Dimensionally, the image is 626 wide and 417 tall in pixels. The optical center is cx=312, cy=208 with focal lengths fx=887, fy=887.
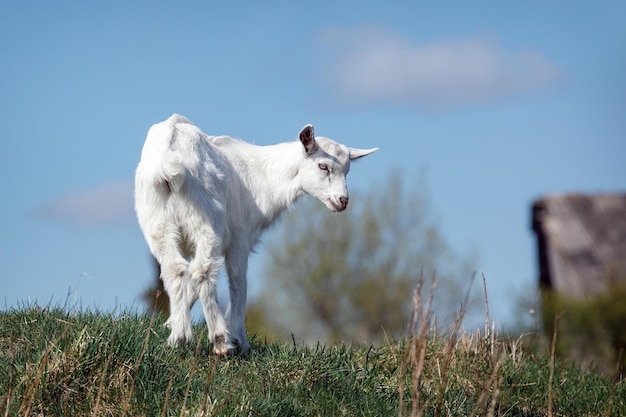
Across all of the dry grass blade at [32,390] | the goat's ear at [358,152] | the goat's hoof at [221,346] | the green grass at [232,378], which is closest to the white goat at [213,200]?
the goat's hoof at [221,346]

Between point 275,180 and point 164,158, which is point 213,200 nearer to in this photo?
point 164,158

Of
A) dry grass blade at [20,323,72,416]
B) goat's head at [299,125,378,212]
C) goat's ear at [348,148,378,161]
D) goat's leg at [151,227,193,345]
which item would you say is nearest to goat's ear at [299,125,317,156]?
goat's head at [299,125,378,212]

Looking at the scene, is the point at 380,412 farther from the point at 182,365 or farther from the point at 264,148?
the point at 264,148

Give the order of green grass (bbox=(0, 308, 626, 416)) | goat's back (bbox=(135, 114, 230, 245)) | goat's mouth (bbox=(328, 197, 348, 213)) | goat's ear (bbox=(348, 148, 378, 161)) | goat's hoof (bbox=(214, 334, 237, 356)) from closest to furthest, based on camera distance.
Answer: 1. green grass (bbox=(0, 308, 626, 416))
2. goat's hoof (bbox=(214, 334, 237, 356))
3. goat's back (bbox=(135, 114, 230, 245))
4. goat's mouth (bbox=(328, 197, 348, 213))
5. goat's ear (bbox=(348, 148, 378, 161))

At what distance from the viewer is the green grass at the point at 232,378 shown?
19.6 ft

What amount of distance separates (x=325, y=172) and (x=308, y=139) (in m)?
0.36

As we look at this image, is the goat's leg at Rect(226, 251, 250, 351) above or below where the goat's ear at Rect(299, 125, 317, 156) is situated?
below

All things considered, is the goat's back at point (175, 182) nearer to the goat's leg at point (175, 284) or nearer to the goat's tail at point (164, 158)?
the goat's tail at point (164, 158)

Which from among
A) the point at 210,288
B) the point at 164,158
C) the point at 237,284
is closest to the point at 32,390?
the point at 210,288

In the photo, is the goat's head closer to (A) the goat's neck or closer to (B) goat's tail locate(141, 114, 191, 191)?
(A) the goat's neck

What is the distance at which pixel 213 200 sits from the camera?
7.53 m

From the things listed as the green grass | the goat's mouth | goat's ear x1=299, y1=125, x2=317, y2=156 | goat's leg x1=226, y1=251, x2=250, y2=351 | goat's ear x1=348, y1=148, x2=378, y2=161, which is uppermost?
goat's ear x1=299, y1=125, x2=317, y2=156

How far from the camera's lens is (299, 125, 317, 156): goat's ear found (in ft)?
27.5

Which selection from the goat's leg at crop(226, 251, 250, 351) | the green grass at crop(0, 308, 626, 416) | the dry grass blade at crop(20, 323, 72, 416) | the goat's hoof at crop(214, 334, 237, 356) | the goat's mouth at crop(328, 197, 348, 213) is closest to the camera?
the dry grass blade at crop(20, 323, 72, 416)
